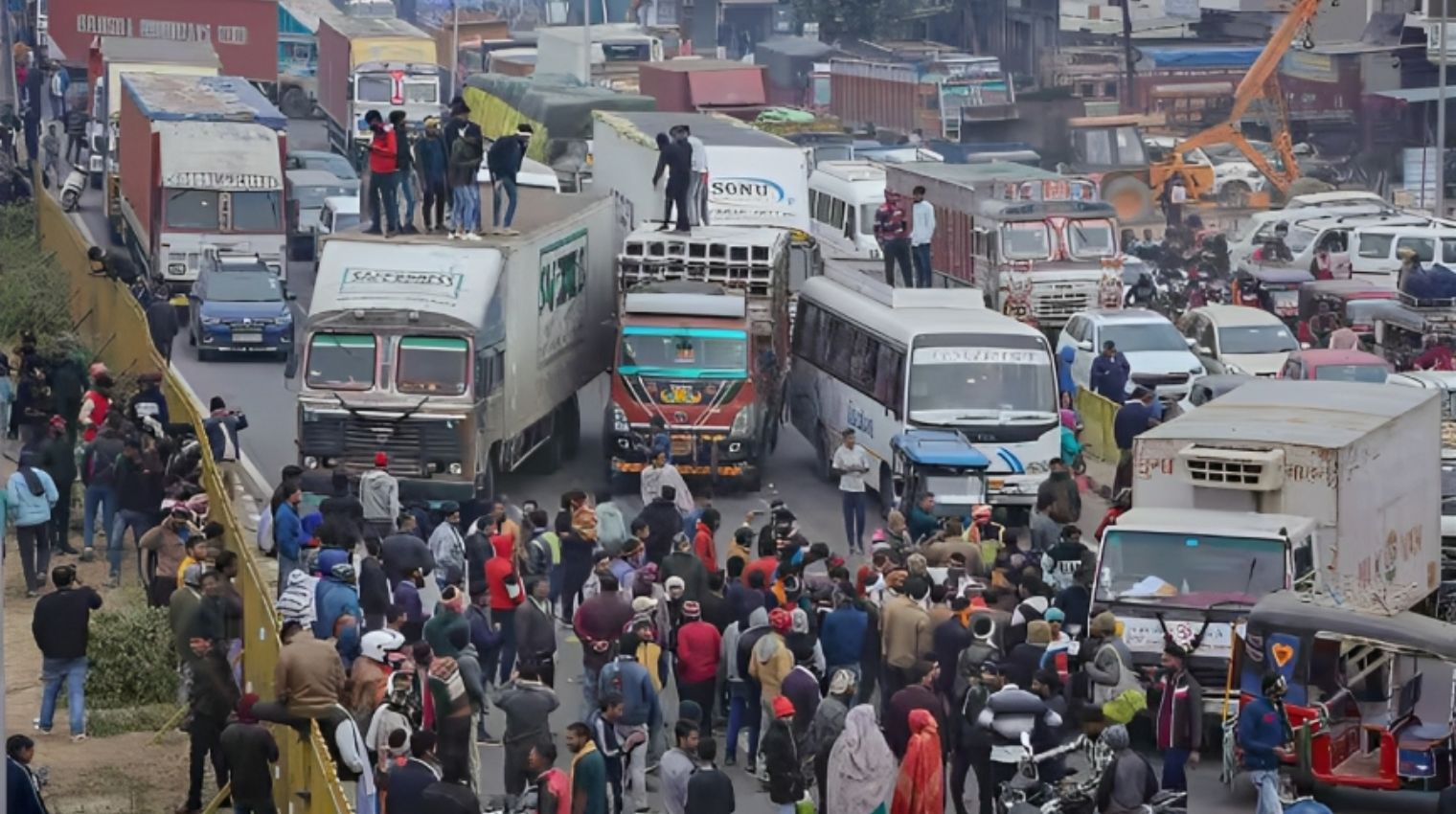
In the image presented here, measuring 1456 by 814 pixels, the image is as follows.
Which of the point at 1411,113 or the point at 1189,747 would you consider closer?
the point at 1189,747

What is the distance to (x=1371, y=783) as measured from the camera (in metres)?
20.1

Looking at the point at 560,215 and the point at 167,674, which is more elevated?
the point at 560,215

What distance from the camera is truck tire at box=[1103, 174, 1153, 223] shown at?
62188 millimetres

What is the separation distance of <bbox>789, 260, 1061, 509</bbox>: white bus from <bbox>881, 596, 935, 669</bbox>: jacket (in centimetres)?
951

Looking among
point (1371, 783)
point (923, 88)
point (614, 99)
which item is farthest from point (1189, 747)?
point (923, 88)

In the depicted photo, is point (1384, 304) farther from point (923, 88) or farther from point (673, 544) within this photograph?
point (923, 88)

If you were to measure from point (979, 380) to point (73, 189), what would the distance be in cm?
2858

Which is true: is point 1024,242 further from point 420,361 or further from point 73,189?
point 73,189

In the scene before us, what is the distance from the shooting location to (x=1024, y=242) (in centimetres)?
4359

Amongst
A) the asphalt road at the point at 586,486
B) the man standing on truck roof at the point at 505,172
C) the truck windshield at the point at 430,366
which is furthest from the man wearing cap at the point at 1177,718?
the man standing on truck roof at the point at 505,172

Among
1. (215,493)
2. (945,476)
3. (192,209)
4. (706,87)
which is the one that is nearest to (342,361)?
(215,493)

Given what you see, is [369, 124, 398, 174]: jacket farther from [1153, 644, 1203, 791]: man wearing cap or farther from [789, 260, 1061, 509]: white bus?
[1153, 644, 1203, 791]: man wearing cap

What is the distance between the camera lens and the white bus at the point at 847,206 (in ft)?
162

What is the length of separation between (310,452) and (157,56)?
28.0 meters
